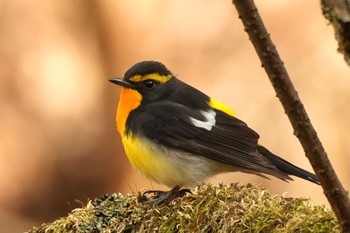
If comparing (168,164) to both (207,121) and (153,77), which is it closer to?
(207,121)

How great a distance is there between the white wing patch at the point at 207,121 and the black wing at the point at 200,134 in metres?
0.02

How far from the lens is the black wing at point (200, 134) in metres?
4.48

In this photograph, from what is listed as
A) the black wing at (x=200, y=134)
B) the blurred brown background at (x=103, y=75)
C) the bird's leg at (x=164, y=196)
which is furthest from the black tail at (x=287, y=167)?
the blurred brown background at (x=103, y=75)

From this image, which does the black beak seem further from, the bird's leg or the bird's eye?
the bird's leg

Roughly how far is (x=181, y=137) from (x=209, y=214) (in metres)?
1.35

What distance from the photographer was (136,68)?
16.1 ft

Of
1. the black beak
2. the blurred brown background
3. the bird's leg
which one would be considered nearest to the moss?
the bird's leg

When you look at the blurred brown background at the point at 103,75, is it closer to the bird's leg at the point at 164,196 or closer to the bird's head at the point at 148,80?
the bird's head at the point at 148,80

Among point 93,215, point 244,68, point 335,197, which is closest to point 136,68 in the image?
point 93,215

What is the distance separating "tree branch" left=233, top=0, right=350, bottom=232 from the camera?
2258mm

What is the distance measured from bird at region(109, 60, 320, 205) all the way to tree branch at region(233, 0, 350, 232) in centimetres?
176

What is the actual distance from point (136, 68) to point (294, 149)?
9.53ft

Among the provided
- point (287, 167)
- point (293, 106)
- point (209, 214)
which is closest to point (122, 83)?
point (287, 167)

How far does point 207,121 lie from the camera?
4.73 meters
